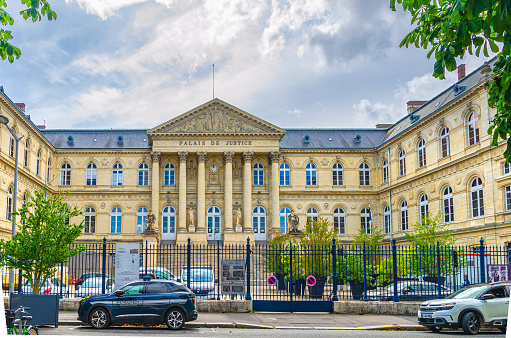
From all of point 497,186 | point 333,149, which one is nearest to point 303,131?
point 333,149

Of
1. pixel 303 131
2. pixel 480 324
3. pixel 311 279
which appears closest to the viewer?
pixel 480 324

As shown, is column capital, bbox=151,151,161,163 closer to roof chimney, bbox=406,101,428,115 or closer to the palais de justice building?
the palais de justice building

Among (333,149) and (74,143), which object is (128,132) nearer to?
(74,143)

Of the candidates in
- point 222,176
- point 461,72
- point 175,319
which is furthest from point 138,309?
point 222,176

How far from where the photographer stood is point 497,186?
37125mm

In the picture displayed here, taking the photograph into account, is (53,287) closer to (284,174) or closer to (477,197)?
(477,197)

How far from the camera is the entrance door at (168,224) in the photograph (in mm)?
58969

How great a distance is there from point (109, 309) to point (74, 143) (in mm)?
47317

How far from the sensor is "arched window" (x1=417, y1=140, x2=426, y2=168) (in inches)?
1901

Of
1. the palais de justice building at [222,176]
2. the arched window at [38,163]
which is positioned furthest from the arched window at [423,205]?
the arched window at [38,163]

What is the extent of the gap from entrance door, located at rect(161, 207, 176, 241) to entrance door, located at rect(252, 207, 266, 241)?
8.27m

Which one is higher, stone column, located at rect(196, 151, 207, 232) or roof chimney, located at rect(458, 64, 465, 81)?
roof chimney, located at rect(458, 64, 465, 81)

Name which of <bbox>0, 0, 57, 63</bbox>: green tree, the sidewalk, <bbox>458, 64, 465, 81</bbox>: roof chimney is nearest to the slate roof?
<bbox>458, 64, 465, 81</bbox>: roof chimney

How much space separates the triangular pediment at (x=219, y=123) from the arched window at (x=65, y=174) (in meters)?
10.1
